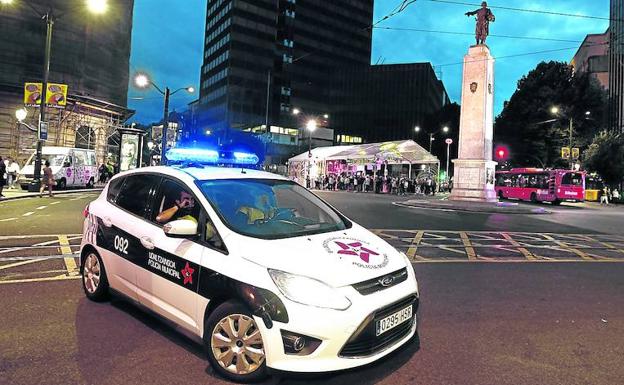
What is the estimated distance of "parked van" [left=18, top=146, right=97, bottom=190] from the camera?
23547 mm

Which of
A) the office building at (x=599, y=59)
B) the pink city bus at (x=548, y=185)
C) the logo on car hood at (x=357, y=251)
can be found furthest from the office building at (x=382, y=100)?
the logo on car hood at (x=357, y=251)

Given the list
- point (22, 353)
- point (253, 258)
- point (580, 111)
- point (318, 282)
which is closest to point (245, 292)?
point (253, 258)

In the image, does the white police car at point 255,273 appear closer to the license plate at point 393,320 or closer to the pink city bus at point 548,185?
the license plate at point 393,320

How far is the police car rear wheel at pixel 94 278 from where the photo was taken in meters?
4.75

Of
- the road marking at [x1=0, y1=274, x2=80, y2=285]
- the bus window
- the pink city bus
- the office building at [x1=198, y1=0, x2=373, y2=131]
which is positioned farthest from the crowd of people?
the office building at [x1=198, y1=0, x2=373, y2=131]

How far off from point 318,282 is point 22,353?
2.49 m

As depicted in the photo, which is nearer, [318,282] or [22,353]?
[318,282]

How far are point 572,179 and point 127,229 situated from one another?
3465cm

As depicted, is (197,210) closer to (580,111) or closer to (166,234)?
(166,234)

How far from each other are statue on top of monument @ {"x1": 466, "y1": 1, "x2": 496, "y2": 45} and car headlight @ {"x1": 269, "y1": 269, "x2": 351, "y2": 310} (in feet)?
77.7

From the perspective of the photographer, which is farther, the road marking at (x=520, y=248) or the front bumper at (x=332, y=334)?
the road marking at (x=520, y=248)

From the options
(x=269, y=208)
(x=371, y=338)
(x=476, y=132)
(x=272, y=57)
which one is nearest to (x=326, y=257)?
(x=371, y=338)

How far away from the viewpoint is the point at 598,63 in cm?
7131

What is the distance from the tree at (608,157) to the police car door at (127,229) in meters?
46.0
